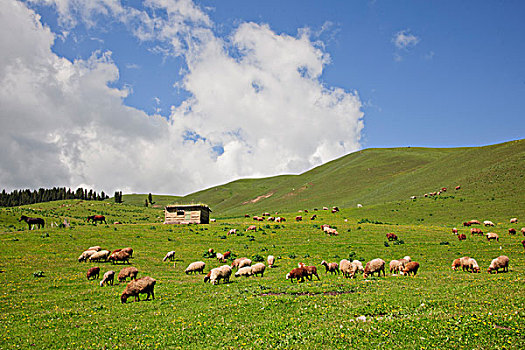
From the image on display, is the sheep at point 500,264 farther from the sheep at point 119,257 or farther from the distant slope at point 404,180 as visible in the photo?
the distant slope at point 404,180

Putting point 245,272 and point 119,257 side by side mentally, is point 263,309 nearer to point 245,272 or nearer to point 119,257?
point 245,272

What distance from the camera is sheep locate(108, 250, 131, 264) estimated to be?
28.3 metres

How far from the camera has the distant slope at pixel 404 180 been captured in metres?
67.6

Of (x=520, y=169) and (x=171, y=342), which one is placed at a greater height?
(x=520, y=169)

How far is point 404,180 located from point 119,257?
9781 centimetres

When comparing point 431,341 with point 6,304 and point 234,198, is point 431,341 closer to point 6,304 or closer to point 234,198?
point 6,304

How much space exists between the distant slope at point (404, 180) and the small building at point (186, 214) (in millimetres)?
52205

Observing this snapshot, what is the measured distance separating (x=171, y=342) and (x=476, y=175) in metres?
87.3

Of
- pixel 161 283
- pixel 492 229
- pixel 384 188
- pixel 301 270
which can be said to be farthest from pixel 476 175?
pixel 161 283

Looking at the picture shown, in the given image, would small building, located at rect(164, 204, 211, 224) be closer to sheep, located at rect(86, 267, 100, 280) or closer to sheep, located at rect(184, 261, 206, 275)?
sheep, located at rect(184, 261, 206, 275)

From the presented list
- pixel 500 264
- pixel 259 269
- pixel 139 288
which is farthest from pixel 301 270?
pixel 500 264

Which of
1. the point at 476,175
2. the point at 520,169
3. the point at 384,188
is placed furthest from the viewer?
the point at 384,188

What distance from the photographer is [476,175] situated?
76.1 meters

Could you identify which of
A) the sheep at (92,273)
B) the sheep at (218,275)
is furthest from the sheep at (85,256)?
the sheep at (218,275)
